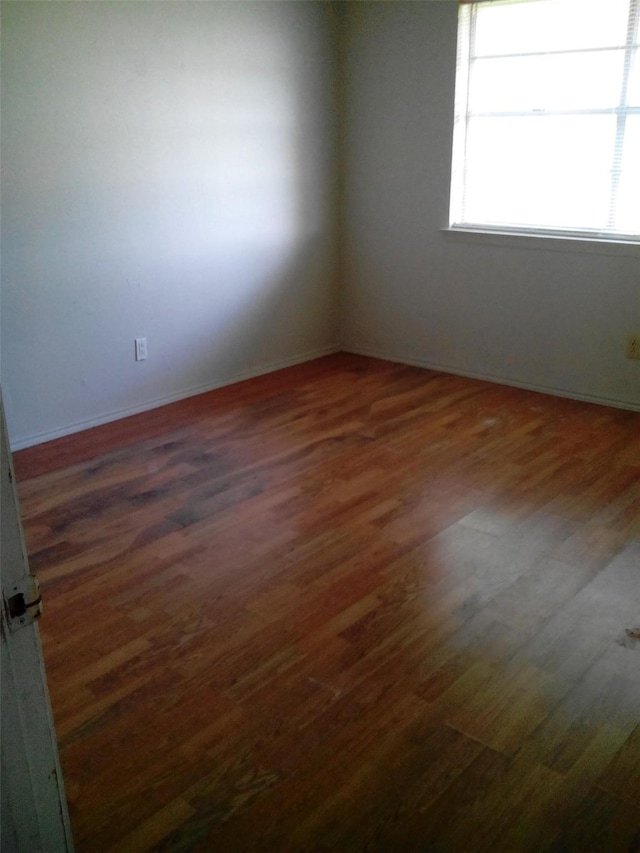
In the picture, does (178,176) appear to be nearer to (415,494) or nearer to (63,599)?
(415,494)

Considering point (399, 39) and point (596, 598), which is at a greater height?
point (399, 39)

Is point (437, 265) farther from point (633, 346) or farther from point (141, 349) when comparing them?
point (141, 349)

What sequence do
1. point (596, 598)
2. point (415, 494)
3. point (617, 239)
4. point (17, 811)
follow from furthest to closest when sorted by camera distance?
point (617, 239), point (415, 494), point (596, 598), point (17, 811)

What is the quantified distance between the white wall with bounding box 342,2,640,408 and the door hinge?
3.58m

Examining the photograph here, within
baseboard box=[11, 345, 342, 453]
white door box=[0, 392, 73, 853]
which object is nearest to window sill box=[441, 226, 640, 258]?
baseboard box=[11, 345, 342, 453]

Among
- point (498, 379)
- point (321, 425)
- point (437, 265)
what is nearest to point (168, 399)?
point (321, 425)

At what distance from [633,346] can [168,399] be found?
2440 mm

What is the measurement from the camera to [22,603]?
100cm

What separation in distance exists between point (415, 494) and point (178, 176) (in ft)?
6.84

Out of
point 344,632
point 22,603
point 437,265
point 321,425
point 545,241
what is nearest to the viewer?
point 22,603

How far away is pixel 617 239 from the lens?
3.92 m

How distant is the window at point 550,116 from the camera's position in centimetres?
376

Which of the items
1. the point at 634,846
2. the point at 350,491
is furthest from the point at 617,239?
the point at 634,846

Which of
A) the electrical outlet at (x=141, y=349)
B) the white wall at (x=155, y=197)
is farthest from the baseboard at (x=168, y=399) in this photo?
the electrical outlet at (x=141, y=349)
